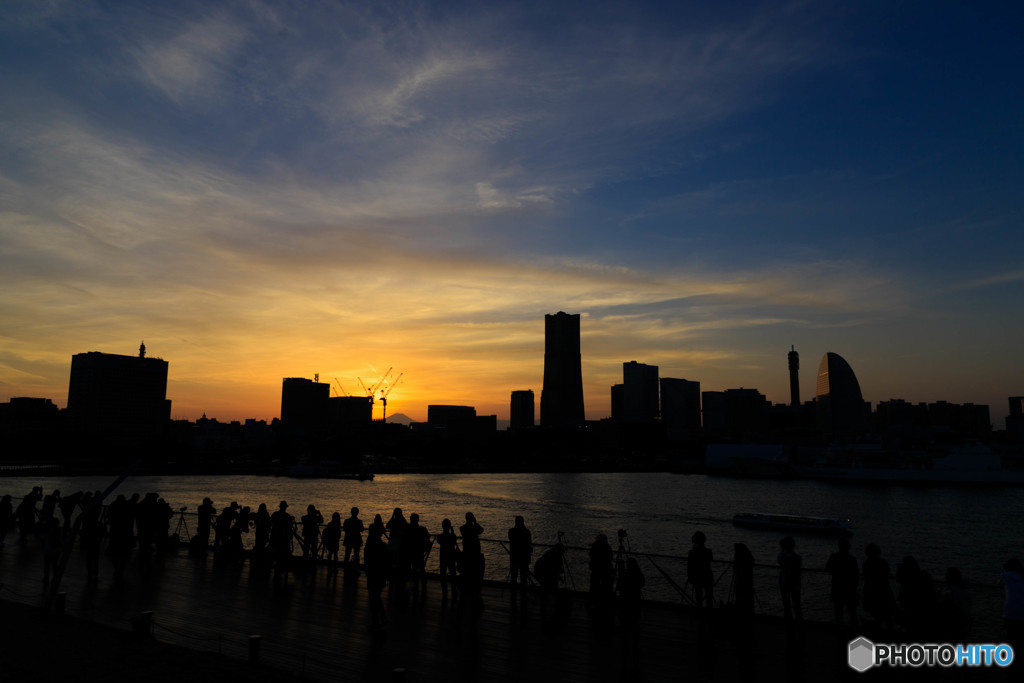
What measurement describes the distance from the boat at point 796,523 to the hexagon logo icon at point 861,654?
63337 mm

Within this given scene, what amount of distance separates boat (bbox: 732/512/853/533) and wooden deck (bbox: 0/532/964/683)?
60859 mm

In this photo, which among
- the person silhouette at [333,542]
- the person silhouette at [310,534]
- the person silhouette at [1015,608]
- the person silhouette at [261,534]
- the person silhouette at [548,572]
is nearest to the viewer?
the person silhouette at [1015,608]

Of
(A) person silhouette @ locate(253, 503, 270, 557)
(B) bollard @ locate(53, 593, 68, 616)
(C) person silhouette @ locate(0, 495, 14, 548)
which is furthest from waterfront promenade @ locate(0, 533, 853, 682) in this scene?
(C) person silhouette @ locate(0, 495, 14, 548)

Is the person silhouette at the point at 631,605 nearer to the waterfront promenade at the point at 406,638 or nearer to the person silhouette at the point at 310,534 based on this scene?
the waterfront promenade at the point at 406,638

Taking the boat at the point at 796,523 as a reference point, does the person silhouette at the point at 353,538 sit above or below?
above

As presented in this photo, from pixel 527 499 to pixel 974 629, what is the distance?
96.1 m

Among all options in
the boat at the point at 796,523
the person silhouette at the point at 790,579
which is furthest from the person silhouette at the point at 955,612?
the boat at the point at 796,523

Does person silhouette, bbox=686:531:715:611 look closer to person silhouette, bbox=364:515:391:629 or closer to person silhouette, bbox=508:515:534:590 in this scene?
person silhouette, bbox=508:515:534:590

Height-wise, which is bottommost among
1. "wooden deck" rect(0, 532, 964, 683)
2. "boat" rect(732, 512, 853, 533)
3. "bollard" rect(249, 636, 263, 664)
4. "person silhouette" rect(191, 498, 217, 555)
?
"boat" rect(732, 512, 853, 533)

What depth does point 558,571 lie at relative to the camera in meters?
14.4

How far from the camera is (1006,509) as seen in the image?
94500 millimetres

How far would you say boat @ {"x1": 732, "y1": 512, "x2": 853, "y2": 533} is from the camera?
67.7 m

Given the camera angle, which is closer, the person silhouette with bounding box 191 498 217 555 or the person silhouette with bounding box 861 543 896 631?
the person silhouette with bounding box 861 543 896 631

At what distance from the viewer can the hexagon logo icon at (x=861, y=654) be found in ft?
36.1
